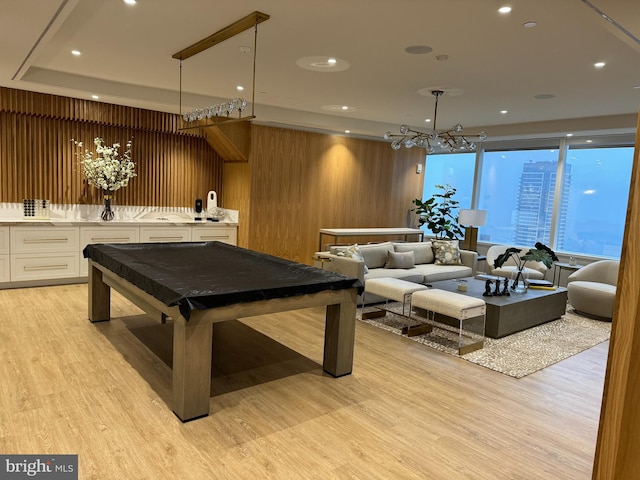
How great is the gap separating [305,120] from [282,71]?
251cm

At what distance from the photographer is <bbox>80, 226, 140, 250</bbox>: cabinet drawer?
6.30 metres


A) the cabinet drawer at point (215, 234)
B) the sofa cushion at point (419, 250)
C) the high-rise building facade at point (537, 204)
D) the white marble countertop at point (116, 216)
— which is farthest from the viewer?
the high-rise building facade at point (537, 204)

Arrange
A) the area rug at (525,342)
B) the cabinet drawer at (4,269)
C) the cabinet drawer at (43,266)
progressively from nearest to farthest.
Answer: the area rug at (525,342) → the cabinet drawer at (4,269) → the cabinet drawer at (43,266)

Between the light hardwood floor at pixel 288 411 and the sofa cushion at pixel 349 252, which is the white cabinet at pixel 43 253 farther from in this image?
the sofa cushion at pixel 349 252

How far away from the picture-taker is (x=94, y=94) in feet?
A: 18.3

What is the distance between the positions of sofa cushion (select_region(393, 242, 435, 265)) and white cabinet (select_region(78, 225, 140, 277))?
3.82 meters

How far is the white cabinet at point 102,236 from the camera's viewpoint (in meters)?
6.30

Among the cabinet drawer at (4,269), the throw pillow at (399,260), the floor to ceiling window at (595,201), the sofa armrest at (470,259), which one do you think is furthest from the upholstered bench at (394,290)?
the cabinet drawer at (4,269)

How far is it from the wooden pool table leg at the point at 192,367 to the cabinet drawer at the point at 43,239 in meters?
4.19

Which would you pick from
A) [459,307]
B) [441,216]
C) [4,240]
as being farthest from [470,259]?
[4,240]

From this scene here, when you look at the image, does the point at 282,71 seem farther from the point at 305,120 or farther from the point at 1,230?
the point at 1,230

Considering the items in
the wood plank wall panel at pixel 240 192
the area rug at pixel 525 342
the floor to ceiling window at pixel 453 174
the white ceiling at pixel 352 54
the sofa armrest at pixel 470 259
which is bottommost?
the area rug at pixel 525 342

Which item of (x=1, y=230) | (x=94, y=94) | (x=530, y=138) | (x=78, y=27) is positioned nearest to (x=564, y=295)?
(x=530, y=138)

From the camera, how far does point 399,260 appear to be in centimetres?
631
